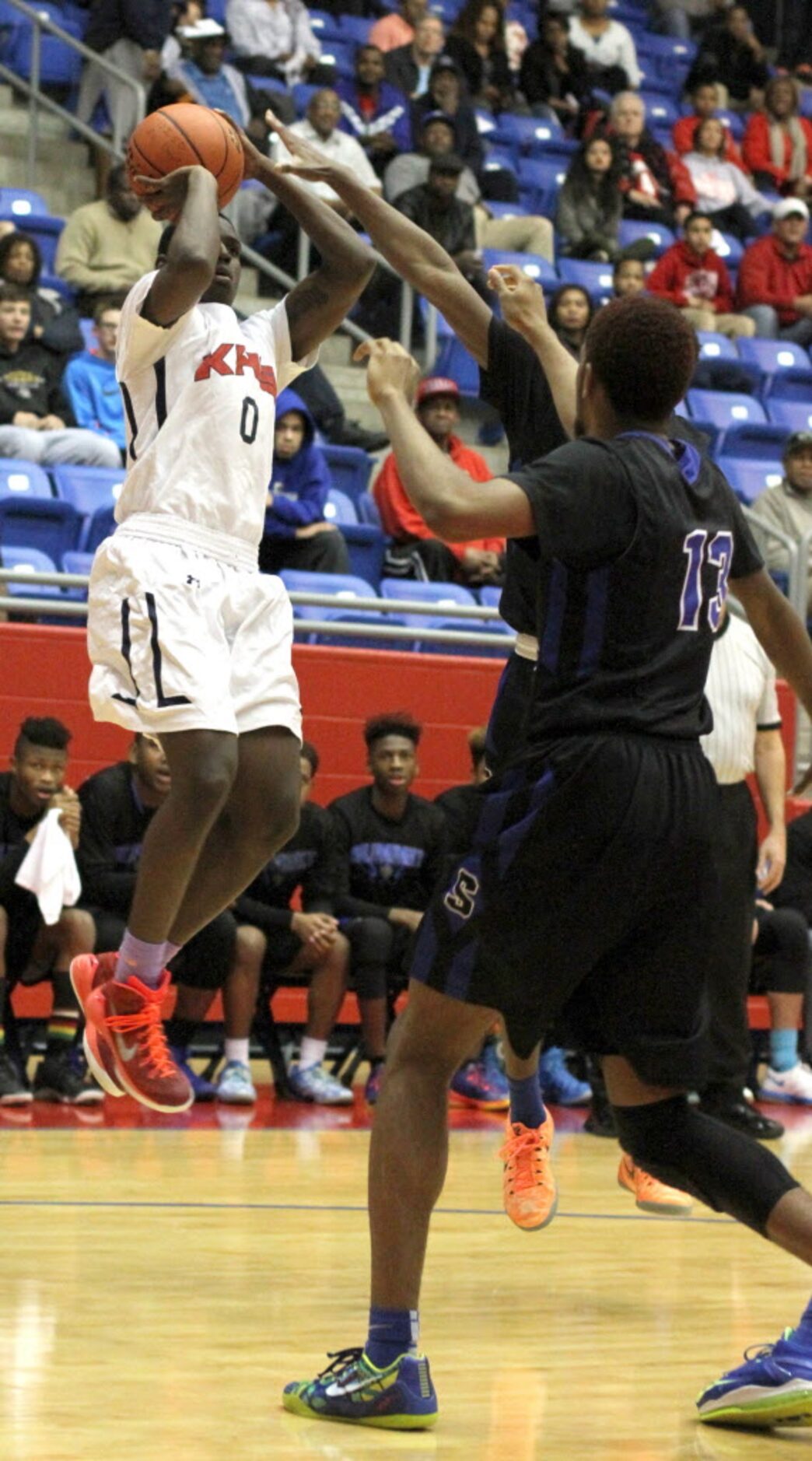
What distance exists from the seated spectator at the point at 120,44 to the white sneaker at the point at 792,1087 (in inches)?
273

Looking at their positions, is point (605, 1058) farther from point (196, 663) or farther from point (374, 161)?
point (374, 161)

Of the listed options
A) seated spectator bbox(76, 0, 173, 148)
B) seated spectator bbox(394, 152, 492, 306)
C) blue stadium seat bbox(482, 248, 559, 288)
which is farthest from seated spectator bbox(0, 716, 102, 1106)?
blue stadium seat bbox(482, 248, 559, 288)

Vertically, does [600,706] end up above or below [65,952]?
above

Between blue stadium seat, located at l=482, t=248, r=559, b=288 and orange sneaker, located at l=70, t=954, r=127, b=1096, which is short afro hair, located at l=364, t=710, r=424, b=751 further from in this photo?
blue stadium seat, located at l=482, t=248, r=559, b=288

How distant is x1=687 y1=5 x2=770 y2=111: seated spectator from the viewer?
18016mm

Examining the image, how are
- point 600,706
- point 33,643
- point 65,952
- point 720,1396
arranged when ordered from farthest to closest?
1. point 33,643
2. point 65,952
3. point 720,1396
4. point 600,706

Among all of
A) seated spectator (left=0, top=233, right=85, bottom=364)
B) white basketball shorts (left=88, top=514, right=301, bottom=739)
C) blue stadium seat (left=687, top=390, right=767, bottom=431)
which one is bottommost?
blue stadium seat (left=687, top=390, right=767, bottom=431)

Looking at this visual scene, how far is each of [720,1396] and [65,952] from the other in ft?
15.3

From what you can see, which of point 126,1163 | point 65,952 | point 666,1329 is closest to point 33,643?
point 65,952

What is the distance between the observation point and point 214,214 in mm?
4887

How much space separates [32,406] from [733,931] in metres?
4.77

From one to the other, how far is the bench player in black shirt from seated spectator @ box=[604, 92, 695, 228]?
1240 centimetres

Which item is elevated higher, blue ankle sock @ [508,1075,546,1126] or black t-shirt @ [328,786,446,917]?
blue ankle sock @ [508,1075,546,1126]

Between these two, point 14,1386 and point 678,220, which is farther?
point 678,220
